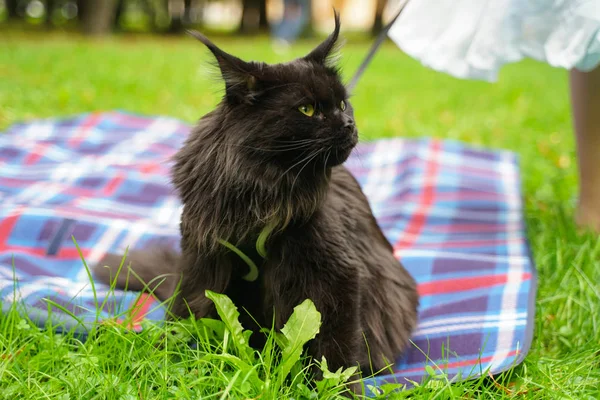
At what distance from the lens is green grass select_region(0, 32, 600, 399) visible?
4.98ft

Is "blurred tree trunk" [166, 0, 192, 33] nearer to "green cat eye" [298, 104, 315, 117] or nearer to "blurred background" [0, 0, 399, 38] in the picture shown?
"blurred background" [0, 0, 399, 38]

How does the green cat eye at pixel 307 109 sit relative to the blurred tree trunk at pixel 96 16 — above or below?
above

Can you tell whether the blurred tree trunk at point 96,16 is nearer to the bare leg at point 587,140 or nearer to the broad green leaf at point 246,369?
the bare leg at point 587,140

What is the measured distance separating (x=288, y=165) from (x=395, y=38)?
134 cm

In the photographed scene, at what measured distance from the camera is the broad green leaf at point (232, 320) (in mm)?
1579

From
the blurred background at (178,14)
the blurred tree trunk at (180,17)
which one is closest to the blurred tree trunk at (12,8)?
the blurred background at (178,14)

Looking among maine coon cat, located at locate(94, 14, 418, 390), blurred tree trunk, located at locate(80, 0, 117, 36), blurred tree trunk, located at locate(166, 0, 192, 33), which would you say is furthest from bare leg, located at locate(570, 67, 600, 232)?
blurred tree trunk, located at locate(166, 0, 192, 33)

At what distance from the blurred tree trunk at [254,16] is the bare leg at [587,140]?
16344 millimetres

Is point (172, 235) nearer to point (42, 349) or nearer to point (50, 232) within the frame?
point (50, 232)

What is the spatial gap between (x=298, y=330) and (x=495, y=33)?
158cm

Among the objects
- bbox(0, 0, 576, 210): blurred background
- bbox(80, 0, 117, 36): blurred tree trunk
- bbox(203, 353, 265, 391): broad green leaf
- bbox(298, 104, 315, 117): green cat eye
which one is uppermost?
bbox(298, 104, 315, 117): green cat eye

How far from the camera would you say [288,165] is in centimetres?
152

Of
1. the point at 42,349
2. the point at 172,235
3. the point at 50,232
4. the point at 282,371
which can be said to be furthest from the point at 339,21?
the point at 50,232

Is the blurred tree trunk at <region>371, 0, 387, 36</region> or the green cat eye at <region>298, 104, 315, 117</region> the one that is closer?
the green cat eye at <region>298, 104, 315, 117</region>
